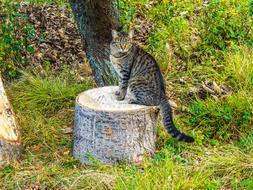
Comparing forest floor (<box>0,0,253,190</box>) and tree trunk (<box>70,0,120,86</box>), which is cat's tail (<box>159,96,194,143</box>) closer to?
forest floor (<box>0,0,253,190</box>)

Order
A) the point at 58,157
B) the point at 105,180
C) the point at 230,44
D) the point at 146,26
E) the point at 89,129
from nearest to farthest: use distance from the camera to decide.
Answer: the point at 105,180 → the point at 89,129 → the point at 58,157 → the point at 230,44 → the point at 146,26

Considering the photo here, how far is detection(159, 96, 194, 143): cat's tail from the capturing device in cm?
471

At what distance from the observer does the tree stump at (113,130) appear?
183 inches

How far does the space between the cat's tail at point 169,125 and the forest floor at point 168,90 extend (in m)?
0.18

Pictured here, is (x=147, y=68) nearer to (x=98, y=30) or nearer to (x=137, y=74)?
(x=137, y=74)

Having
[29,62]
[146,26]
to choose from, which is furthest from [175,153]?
[146,26]

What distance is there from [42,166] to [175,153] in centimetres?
134

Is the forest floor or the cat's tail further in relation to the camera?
the cat's tail

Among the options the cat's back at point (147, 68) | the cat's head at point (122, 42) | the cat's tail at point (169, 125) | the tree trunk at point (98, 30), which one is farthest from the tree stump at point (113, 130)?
the tree trunk at point (98, 30)

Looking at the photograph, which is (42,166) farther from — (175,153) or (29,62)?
(29,62)

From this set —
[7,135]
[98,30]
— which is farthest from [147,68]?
[7,135]

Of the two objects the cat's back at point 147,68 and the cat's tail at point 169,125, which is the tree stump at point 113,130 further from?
the cat's back at point 147,68

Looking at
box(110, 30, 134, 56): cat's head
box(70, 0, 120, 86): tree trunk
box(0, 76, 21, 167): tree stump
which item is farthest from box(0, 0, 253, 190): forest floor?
box(110, 30, 134, 56): cat's head

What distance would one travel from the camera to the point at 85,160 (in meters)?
4.92
